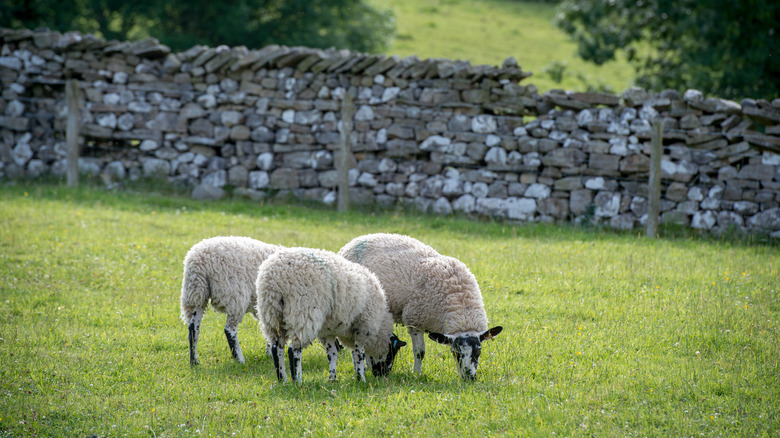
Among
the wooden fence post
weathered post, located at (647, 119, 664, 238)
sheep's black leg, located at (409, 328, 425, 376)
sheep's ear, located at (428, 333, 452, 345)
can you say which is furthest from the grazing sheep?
the wooden fence post

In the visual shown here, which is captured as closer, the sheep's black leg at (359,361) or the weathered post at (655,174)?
the sheep's black leg at (359,361)

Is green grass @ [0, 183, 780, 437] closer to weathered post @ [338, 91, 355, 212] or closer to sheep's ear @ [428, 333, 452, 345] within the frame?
sheep's ear @ [428, 333, 452, 345]

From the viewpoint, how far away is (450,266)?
20.0 ft

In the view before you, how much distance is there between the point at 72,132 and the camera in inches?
518

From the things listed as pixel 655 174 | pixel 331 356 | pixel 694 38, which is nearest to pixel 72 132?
pixel 331 356

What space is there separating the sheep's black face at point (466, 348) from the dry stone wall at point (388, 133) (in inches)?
260

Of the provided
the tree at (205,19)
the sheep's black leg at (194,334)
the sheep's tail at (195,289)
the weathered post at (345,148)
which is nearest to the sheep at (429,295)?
the sheep's tail at (195,289)

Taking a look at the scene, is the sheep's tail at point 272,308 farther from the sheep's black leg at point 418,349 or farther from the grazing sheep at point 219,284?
the sheep's black leg at point 418,349

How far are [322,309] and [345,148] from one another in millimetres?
7363

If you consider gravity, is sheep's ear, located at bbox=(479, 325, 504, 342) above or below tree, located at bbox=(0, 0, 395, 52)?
below

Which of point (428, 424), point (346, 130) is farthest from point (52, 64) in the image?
point (428, 424)

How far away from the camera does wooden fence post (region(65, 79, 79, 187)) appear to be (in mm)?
13117

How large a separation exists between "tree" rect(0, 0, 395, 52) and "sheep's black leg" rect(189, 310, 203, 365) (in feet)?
52.7

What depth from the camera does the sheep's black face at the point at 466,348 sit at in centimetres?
552
